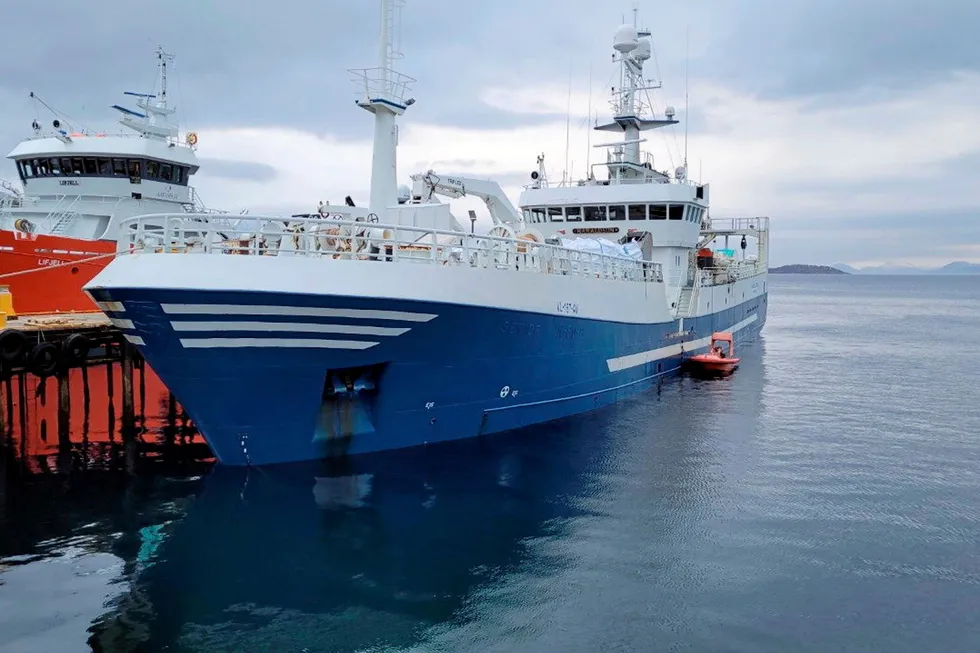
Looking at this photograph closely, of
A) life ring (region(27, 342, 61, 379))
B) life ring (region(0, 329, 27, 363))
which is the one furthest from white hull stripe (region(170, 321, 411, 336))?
life ring (region(27, 342, 61, 379))

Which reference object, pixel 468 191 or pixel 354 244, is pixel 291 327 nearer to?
pixel 354 244

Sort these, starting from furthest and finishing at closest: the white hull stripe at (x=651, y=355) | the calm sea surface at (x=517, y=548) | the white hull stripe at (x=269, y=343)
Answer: the white hull stripe at (x=651, y=355), the white hull stripe at (x=269, y=343), the calm sea surface at (x=517, y=548)

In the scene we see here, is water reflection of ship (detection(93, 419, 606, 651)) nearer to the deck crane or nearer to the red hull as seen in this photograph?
the deck crane

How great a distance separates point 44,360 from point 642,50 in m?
22.9

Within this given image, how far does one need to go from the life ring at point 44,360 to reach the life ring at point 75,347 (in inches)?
6.7

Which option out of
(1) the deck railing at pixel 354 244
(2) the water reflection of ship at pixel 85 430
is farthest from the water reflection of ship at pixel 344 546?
(1) the deck railing at pixel 354 244

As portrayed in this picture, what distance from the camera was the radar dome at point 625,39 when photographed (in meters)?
27.7

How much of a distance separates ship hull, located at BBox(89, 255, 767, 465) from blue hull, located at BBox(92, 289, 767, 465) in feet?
0.07

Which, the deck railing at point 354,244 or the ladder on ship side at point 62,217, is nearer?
the deck railing at point 354,244

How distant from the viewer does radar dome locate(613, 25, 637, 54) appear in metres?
27.7

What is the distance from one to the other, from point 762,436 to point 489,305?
7.93 m

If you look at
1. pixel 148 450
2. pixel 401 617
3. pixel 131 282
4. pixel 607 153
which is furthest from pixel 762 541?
pixel 607 153

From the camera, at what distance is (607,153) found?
1112 inches

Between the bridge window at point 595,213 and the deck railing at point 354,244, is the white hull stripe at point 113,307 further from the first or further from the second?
the bridge window at point 595,213
